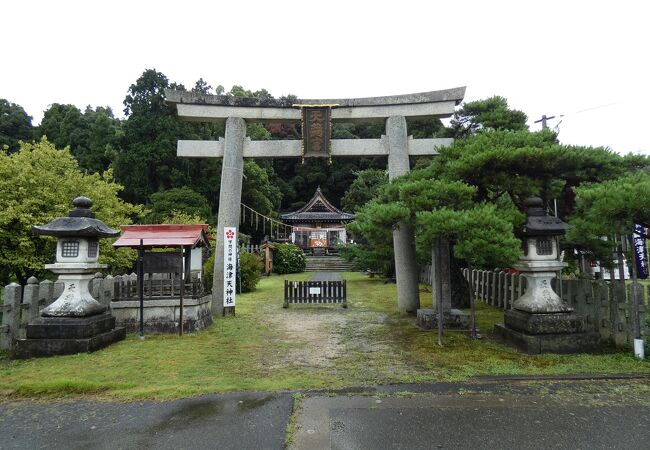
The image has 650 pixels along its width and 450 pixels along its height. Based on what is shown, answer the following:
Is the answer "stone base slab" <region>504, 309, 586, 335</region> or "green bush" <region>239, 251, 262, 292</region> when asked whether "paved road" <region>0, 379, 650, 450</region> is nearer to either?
"stone base slab" <region>504, 309, 586, 335</region>

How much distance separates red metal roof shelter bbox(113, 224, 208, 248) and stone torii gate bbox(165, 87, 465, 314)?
160cm

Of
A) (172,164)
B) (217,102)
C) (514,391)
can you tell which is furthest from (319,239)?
(514,391)

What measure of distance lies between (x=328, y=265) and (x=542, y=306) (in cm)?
2706

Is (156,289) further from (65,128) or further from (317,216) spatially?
(65,128)

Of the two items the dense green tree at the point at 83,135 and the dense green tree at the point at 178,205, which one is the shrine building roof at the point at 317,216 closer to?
the dense green tree at the point at 178,205

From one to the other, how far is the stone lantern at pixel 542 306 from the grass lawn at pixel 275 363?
286mm

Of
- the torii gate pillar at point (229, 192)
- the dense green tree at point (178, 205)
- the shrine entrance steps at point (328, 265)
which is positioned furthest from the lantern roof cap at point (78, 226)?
the shrine entrance steps at point (328, 265)

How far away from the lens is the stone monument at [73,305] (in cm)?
636

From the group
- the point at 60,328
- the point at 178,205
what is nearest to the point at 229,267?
the point at 60,328

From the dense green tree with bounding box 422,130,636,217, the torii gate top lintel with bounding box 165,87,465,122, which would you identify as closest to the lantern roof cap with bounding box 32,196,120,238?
the torii gate top lintel with bounding box 165,87,465,122

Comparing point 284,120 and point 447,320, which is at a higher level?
A: point 284,120

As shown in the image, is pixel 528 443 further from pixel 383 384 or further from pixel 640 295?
pixel 640 295

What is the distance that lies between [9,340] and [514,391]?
8044 mm

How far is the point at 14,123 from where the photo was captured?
3978 cm
